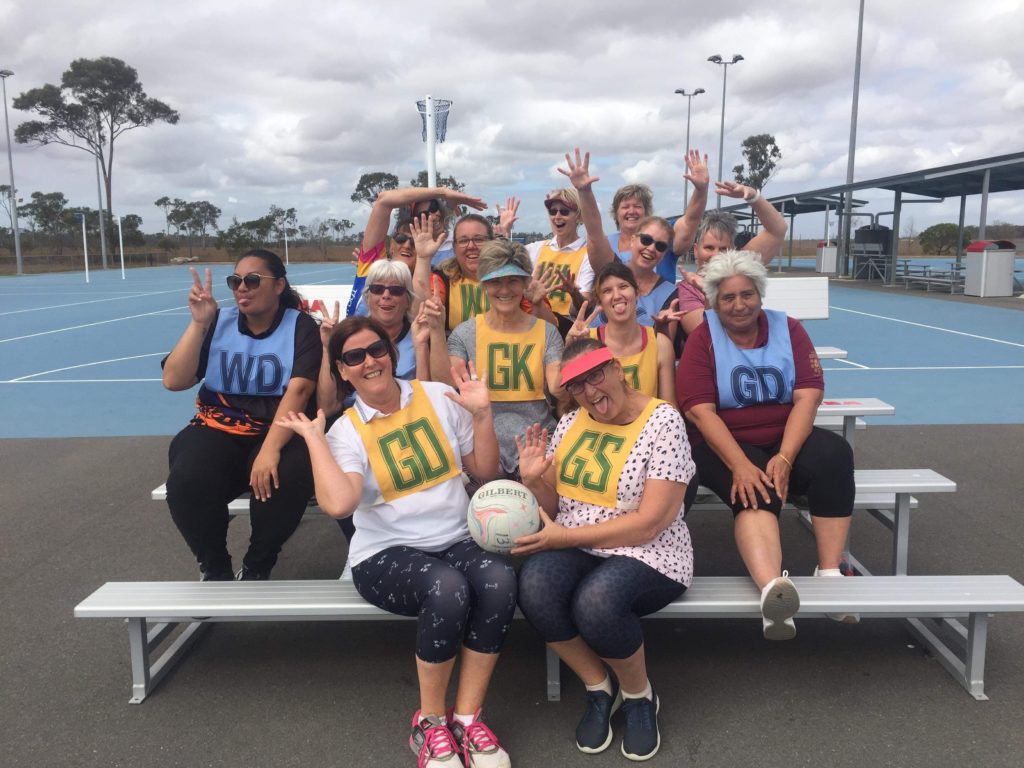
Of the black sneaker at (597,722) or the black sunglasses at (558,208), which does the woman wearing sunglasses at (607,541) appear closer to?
the black sneaker at (597,722)

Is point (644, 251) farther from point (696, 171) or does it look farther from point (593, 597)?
point (593, 597)

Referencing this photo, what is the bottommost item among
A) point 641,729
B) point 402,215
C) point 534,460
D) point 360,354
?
point 641,729

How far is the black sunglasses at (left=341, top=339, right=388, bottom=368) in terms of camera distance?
2.99 meters

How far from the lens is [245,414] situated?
12.2 feet

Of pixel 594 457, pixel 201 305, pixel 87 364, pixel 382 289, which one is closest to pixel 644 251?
pixel 382 289

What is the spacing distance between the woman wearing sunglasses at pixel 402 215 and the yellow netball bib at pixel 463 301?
335mm

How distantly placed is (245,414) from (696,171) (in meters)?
3.06

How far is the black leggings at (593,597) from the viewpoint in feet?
8.81

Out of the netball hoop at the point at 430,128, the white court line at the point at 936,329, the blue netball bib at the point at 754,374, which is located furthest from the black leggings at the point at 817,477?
the white court line at the point at 936,329

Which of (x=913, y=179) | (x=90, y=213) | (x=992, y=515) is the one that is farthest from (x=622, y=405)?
(x=90, y=213)

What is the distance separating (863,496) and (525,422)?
5.86 feet

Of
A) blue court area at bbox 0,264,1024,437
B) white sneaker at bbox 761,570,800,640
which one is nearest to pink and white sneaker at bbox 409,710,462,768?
white sneaker at bbox 761,570,800,640

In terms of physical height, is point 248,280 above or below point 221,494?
above

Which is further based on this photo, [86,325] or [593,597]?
[86,325]
